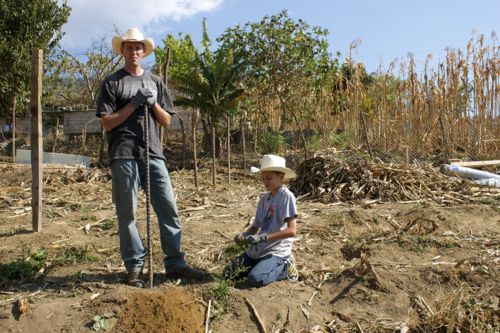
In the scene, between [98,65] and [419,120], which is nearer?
[419,120]

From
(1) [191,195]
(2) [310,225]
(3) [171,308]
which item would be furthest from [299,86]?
(3) [171,308]

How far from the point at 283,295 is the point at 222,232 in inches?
82.1

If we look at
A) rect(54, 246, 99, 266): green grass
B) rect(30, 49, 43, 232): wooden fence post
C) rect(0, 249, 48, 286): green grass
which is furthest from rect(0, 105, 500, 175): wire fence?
rect(0, 249, 48, 286): green grass

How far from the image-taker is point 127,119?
13.3 ft

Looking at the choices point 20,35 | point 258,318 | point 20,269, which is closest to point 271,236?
point 258,318

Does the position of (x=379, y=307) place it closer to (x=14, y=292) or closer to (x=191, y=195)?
(x=14, y=292)

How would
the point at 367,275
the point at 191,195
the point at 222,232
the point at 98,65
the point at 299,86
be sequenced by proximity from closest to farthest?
the point at 367,275 → the point at 222,232 → the point at 191,195 → the point at 299,86 → the point at 98,65

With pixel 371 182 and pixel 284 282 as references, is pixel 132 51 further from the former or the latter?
pixel 371 182

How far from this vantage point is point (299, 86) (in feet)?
48.4

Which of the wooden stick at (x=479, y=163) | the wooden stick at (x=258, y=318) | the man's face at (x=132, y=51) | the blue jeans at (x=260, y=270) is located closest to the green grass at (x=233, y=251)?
the blue jeans at (x=260, y=270)

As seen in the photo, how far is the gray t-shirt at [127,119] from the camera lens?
396cm

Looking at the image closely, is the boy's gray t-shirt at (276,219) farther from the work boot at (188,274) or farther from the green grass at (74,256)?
the green grass at (74,256)

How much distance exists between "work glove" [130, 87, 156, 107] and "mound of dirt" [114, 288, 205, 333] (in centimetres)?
139

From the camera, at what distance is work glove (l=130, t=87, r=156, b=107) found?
3863 millimetres
